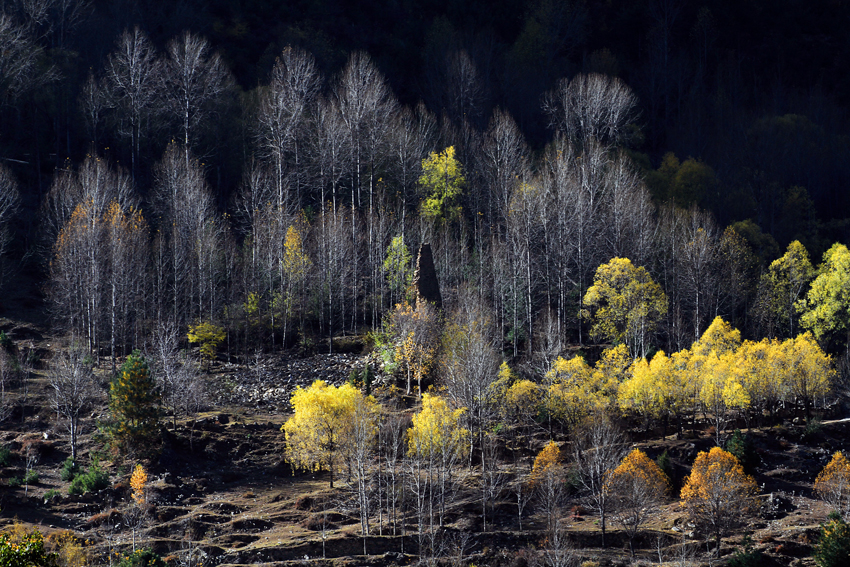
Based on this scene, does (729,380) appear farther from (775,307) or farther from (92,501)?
(92,501)

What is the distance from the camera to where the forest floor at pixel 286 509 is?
4362cm

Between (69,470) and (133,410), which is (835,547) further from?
(69,470)

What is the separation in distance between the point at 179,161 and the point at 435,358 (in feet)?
105

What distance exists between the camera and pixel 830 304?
69.3m

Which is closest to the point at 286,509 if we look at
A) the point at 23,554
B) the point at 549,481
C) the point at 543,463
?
the point at 549,481

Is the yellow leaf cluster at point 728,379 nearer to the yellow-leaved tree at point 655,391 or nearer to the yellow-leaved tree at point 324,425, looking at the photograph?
the yellow-leaved tree at point 655,391

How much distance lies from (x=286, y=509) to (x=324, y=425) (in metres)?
5.35

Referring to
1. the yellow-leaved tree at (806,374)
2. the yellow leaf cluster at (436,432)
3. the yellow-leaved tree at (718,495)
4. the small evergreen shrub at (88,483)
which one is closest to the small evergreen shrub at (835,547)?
the yellow-leaved tree at (718,495)

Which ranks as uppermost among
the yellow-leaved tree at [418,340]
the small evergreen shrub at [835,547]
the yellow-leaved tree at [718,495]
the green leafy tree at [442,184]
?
the green leafy tree at [442,184]

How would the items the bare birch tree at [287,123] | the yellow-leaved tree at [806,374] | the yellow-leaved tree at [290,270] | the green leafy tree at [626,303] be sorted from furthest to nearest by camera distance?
the bare birch tree at [287,123] → the yellow-leaved tree at [290,270] → the green leafy tree at [626,303] → the yellow-leaved tree at [806,374]

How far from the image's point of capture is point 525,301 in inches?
2785

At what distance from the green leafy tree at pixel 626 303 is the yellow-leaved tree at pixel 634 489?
17.2 meters

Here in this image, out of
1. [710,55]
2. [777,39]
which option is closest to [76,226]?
[710,55]

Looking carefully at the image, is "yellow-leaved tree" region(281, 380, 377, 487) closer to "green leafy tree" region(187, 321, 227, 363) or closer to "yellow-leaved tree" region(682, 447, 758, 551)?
"green leafy tree" region(187, 321, 227, 363)
